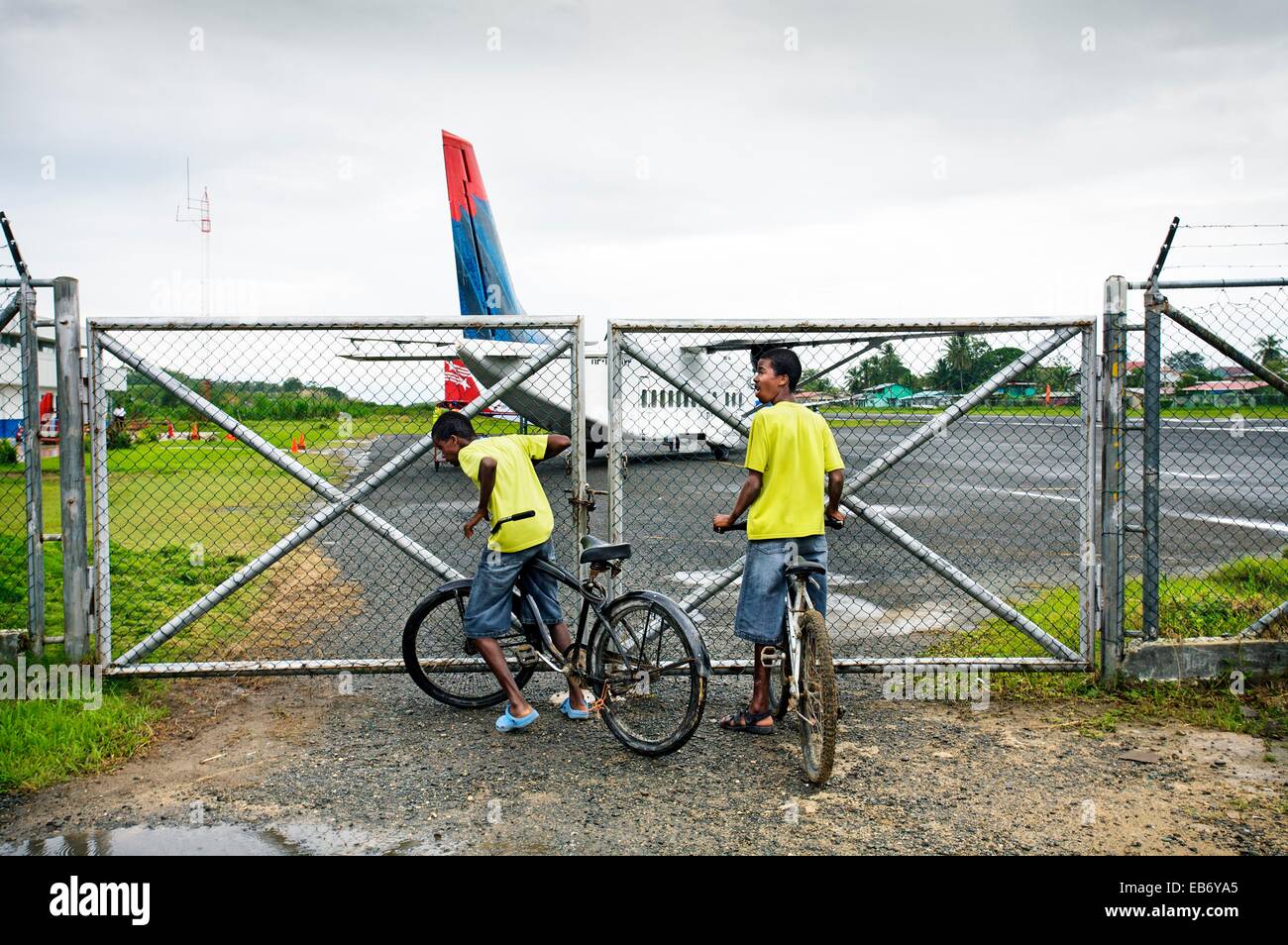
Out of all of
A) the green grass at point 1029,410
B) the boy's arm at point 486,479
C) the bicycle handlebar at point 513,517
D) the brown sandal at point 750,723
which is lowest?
the brown sandal at point 750,723

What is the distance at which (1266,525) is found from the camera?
12.8 meters

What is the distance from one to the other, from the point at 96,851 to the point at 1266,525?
13.6 m

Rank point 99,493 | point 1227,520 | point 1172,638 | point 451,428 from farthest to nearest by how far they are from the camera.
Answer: point 1227,520 → point 1172,638 → point 99,493 → point 451,428

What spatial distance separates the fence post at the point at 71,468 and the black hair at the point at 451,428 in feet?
7.19

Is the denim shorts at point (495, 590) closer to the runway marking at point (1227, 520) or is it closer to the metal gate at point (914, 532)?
the metal gate at point (914, 532)

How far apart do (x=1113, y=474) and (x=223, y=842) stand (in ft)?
16.2

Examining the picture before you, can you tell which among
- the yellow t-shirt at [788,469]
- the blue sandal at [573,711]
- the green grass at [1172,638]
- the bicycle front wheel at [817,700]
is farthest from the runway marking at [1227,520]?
the blue sandal at [573,711]

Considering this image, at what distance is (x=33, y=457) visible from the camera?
561cm

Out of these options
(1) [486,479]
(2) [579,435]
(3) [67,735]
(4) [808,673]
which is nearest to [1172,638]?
(4) [808,673]

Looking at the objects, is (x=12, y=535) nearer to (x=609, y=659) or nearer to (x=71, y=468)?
(x=71, y=468)

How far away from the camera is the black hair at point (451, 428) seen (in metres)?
5.05
